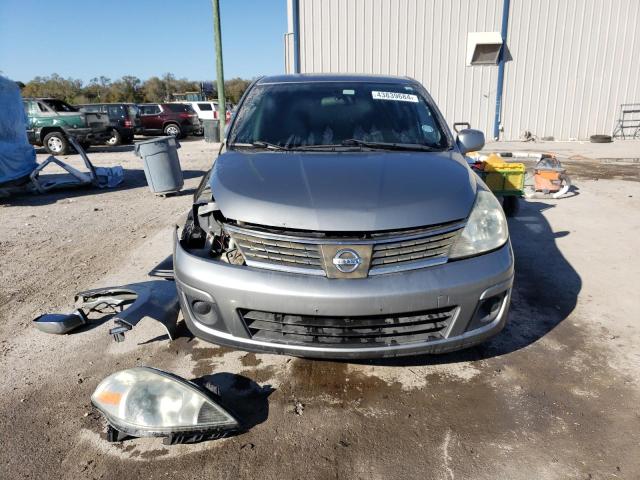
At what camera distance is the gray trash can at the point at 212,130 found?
17.6 meters

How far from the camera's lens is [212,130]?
58.9 ft

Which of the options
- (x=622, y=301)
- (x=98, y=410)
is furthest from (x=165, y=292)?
(x=622, y=301)

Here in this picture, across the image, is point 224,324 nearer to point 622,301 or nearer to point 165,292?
point 165,292

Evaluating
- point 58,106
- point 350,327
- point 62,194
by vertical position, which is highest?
point 58,106

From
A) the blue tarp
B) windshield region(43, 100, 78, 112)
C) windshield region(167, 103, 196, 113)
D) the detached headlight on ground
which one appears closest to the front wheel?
windshield region(167, 103, 196, 113)

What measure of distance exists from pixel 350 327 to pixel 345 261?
1.06 ft

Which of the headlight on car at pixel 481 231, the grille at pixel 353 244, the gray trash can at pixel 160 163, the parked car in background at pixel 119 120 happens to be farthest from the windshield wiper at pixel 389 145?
the parked car in background at pixel 119 120

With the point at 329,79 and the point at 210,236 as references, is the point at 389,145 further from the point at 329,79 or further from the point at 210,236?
the point at 210,236

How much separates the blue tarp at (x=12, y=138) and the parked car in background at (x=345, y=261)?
7314 mm

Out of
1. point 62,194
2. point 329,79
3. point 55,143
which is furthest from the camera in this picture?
point 55,143

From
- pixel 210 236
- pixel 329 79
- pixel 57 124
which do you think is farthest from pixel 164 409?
pixel 57 124

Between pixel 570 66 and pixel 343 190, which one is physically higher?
pixel 570 66

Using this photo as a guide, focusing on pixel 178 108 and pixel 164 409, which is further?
pixel 178 108

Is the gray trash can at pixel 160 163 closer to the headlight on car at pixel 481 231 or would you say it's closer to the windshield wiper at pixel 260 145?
the windshield wiper at pixel 260 145
